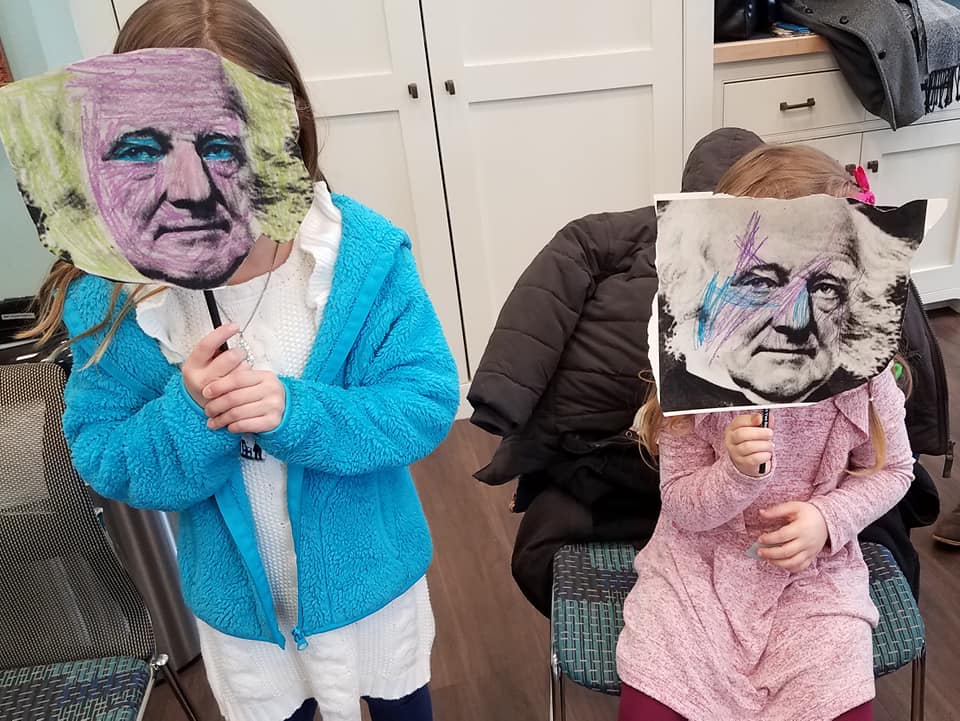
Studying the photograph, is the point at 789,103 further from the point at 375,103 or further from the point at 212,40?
the point at 212,40

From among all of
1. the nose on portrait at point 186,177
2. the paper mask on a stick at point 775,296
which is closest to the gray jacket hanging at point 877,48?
the paper mask on a stick at point 775,296

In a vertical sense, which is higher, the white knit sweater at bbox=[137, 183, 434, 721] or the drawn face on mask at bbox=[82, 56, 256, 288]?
the drawn face on mask at bbox=[82, 56, 256, 288]

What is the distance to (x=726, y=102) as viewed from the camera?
218 cm

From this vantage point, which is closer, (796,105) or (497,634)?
(497,634)

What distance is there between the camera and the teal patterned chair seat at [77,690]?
3.10 feet

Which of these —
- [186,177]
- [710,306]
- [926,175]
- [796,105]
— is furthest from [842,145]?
[186,177]

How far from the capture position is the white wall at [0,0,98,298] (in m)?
1.70

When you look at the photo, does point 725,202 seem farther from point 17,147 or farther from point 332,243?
point 17,147

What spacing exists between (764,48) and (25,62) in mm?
1814

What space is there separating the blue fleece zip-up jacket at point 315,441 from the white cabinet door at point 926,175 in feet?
6.60

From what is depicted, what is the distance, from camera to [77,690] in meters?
0.97

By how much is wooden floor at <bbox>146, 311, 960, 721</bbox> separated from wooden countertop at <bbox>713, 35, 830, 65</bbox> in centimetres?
109

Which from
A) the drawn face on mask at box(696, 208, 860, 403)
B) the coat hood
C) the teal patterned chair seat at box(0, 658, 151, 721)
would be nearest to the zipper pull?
the teal patterned chair seat at box(0, 658, 151, 721)

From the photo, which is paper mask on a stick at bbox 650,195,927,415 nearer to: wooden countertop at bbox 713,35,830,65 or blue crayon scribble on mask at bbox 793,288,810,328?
blue crayon scribble on mask at bbox 793,288,810,328
